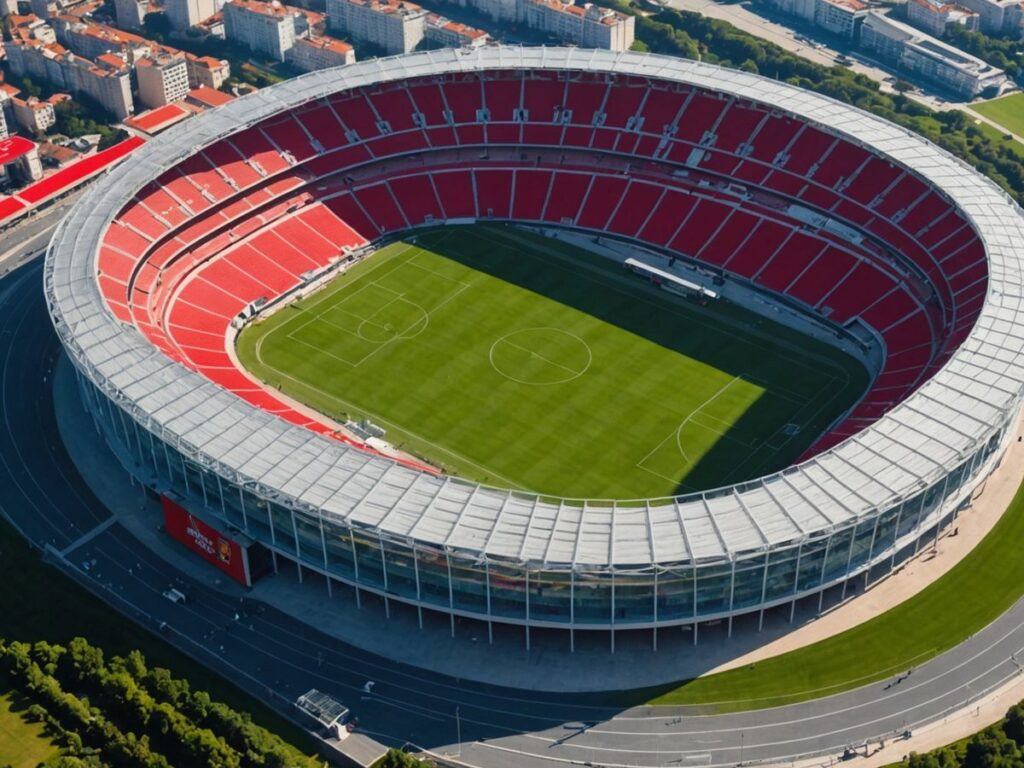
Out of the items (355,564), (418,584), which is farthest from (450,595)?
(355,564)

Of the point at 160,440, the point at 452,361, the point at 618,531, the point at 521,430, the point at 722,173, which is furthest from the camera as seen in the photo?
the point at 722,173

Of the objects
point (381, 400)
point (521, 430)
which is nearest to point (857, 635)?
point (521, 430)

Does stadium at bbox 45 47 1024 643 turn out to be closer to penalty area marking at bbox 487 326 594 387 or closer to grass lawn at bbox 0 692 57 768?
penalty area marking at bbox 487 326 594 387

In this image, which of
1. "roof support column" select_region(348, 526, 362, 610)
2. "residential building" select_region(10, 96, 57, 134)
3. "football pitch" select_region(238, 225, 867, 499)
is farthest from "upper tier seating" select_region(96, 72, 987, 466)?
"residential building" select_region(10, 96, 57, 134)

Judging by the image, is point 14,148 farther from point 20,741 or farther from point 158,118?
point 20,741

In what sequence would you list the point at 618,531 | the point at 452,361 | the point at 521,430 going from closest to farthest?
1. the point at 618,531
2. the point at 521,430
3. the point at 452,361

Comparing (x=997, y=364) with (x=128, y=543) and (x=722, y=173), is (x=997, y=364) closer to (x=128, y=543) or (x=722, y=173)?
(x=722, y=173)
